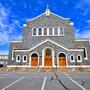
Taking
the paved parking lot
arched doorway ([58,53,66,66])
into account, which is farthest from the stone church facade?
the paved parking lot

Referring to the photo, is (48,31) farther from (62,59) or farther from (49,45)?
(62,59)

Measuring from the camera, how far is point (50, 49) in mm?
35625

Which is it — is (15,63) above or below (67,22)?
below

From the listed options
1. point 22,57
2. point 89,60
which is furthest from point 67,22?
point 22,57

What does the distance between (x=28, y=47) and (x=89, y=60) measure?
49.9 ft

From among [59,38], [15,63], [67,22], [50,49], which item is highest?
[67,22]

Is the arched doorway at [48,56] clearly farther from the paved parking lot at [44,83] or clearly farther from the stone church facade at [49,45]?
the paved parking lot at [44,83]

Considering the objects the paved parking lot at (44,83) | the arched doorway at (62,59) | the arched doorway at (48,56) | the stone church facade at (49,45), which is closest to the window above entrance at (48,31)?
the stone church facade at (49,45)

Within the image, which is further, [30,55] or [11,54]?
[11,54]

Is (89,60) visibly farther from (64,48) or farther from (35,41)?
(35,41)

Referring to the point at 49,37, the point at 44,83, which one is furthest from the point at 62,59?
the point at 44,83

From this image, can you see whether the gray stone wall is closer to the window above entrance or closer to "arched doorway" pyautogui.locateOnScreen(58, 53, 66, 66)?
the window above entrance

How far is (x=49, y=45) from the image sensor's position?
1396 inches

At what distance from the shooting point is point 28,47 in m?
38.5
